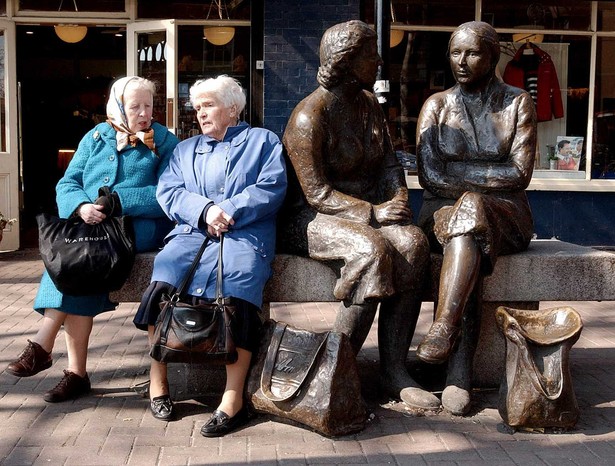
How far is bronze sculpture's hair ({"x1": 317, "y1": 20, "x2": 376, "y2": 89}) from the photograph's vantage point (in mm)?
4633

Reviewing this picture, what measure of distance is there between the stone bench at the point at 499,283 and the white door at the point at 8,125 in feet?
20.7

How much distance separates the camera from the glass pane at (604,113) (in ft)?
36.4

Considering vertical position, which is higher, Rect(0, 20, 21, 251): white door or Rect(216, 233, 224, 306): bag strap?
Rect(0, 20, 21, 251): white door

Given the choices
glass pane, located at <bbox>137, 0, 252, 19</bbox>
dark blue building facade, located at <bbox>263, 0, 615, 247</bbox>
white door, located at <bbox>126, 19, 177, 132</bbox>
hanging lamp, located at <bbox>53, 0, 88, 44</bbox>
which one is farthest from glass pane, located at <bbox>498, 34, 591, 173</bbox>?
hanging lamp, located at <bbox>53, 0, 88, 44</bbox>

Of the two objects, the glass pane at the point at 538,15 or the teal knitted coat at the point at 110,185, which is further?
the glass pane at the point at 538,15

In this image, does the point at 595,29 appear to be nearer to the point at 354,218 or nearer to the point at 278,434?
the point at 354,218

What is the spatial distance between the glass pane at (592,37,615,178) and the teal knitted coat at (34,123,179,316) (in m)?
7.57

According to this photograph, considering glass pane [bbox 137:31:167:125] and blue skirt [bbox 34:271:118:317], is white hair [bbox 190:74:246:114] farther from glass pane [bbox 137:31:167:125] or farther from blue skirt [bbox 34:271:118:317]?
glass pane [bbox 137:31:167:125]

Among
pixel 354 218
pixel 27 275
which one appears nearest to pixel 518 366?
pixel 354 218

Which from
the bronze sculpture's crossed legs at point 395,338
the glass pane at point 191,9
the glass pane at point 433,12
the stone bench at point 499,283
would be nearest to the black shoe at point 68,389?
the stone bench at point 499,283

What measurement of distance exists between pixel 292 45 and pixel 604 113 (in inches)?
156

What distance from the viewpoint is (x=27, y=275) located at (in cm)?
920

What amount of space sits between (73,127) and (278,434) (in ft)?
40.9

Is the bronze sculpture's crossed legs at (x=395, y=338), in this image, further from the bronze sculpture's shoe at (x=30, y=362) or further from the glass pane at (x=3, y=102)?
the glass pane at (x=3, y=102)
